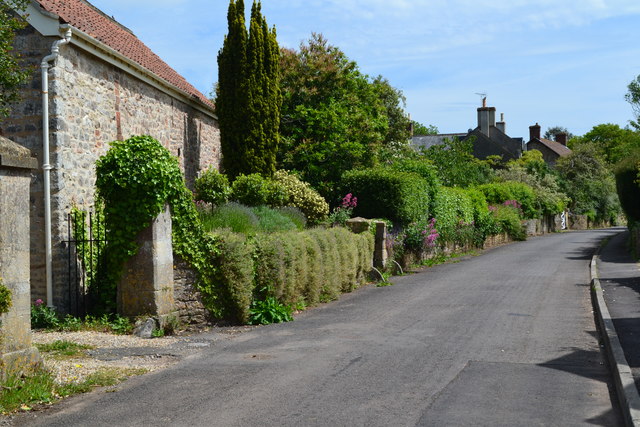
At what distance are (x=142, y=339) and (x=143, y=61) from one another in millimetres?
8049

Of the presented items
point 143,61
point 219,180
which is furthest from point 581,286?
point 143,61

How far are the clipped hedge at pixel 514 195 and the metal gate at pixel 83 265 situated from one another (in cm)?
2854

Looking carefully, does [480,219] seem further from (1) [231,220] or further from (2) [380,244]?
(1) [231,220]

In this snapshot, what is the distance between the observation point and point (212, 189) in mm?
16062

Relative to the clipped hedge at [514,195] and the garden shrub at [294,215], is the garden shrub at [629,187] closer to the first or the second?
the clipped hedge at [514,195]

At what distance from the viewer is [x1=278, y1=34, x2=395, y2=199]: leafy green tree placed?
2270cm

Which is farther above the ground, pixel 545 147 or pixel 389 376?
pixel 545 147

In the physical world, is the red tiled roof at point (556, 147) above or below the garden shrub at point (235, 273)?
above

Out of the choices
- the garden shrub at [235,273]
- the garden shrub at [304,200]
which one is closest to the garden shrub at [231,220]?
the garden shrub at [235,273]

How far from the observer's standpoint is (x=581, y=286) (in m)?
15.7

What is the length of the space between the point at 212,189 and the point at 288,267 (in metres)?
4.69

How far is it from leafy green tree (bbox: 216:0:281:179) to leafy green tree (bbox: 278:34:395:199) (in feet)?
12.7

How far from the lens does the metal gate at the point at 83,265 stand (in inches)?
439

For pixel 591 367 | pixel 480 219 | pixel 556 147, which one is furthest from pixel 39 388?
pixel 556 147
